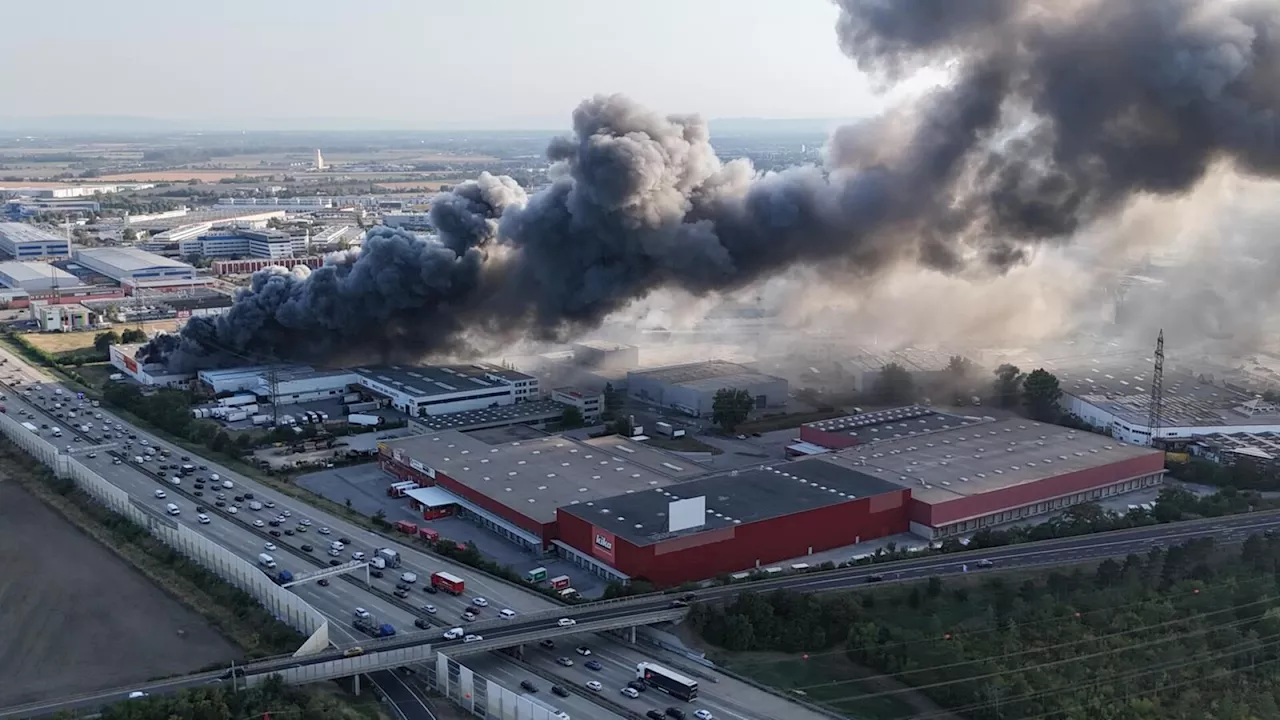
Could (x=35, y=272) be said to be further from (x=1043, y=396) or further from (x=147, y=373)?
(x=1043, y=396)

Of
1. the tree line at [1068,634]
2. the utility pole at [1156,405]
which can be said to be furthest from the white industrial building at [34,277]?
the utility pole at [1156,405]

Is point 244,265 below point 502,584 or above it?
above

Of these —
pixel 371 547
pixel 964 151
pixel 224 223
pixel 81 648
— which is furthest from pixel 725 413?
pixel 224 223

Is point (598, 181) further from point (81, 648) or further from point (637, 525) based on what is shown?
point (81, 648)

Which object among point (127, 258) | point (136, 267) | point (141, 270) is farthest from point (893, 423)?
point (127, 258)

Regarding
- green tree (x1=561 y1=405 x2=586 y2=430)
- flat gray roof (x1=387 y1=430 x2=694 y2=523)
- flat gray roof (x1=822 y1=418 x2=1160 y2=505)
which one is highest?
flat gray roof (x1=822 y1=418 x2=1160 y2=505)

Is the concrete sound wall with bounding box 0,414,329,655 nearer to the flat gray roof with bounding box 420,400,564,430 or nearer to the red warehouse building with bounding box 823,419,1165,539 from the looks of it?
the flat gray roof with bounding box 420,400,564,430

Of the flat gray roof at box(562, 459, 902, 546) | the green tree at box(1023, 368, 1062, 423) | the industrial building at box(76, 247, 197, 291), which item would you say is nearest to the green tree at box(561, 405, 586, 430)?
the flat gray roof at box(562, 459, 902, 546)
